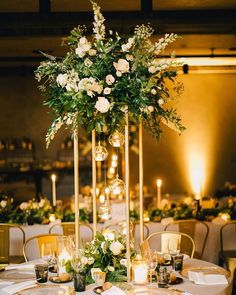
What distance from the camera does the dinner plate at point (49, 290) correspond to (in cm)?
334

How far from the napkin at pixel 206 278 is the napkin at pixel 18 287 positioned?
1058 millimetres

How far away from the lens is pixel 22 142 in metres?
10.8

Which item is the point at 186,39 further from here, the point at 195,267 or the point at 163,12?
the point at 195,267

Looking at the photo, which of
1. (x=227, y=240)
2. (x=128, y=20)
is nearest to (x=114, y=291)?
(x=227, y=240)

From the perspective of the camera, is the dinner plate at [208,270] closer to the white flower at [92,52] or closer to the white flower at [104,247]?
the white flower at [104,247]

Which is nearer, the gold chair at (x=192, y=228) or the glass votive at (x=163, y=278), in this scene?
the glass votive at (x=163, y=278)

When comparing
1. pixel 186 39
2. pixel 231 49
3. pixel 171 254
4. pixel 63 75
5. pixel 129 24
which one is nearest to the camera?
pixel 63 75

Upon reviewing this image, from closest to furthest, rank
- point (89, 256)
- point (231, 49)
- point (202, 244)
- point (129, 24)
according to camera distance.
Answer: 1. point (89, 256)
2. point (129, 24)
3. point (202, 244)
4. point (231, 49)

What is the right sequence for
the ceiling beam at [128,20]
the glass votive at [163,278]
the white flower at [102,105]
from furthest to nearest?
the ceiling beam at [128,20], the glass votive at [163,278], the white flower at [102,105]

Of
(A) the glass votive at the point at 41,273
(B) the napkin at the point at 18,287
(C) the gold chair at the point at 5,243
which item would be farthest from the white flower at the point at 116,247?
(C) the gold chair at the point at 5,243

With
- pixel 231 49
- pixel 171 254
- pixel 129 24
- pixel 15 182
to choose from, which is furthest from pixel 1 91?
pixel 171 254

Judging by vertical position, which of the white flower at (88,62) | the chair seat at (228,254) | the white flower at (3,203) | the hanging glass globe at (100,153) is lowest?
the chair seat at (228,254)

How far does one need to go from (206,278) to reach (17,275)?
1.32 m

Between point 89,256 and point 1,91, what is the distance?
7787 millimetres
